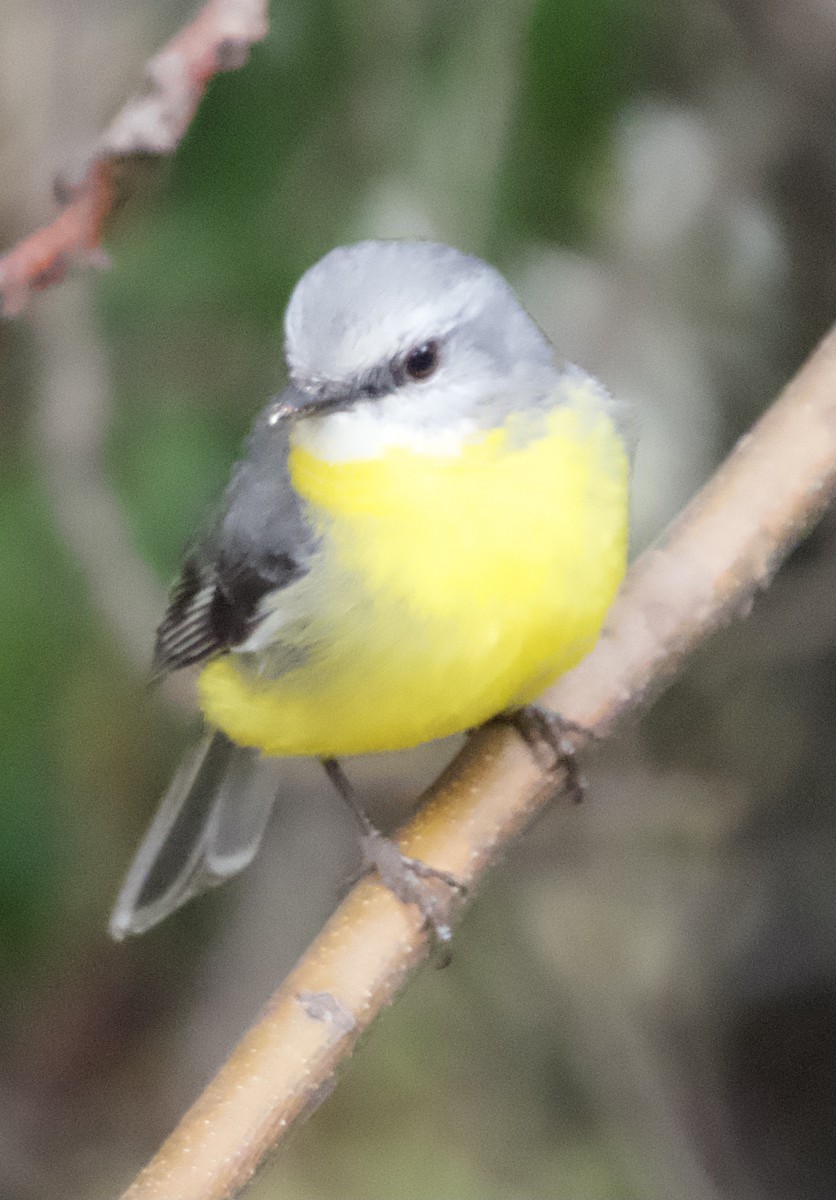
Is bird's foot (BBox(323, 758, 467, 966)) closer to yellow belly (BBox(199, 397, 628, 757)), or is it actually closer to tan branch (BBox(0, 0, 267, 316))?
yellow belly (BBox(199, 397, 628, 757))

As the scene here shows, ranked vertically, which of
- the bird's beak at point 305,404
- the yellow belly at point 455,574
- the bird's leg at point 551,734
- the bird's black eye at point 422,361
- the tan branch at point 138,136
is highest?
the tan branch at point 138,136

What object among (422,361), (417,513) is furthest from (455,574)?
(422,361)

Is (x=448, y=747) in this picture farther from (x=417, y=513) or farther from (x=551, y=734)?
(x=417, y=513)

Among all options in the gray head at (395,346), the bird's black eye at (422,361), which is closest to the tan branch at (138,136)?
the gray head at (395,346)

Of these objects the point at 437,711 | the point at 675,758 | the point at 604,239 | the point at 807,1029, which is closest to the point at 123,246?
the point at 604,239

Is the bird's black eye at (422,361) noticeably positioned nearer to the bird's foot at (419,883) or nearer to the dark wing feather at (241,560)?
the dark wing feather at (241,560)

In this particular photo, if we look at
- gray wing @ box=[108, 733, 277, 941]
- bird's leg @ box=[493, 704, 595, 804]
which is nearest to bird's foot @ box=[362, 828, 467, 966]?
bird's leg @ box=[493, 704, 595, 804]
